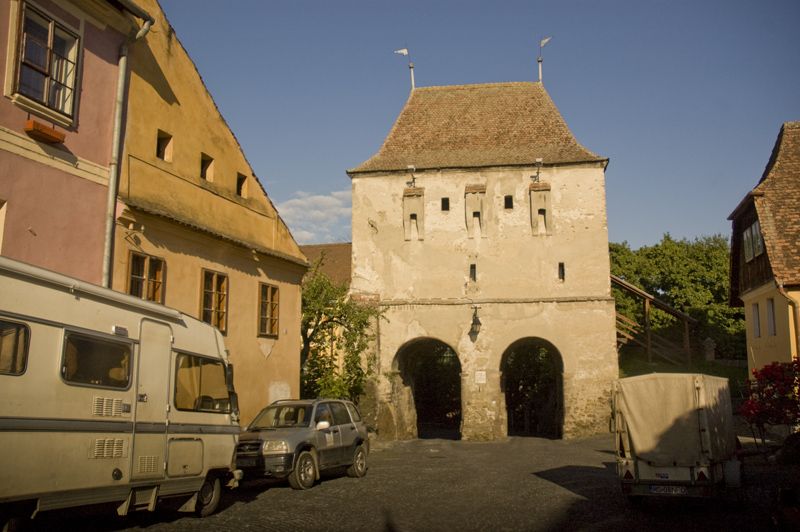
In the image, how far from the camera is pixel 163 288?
15398 mm

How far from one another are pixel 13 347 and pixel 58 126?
260 inches

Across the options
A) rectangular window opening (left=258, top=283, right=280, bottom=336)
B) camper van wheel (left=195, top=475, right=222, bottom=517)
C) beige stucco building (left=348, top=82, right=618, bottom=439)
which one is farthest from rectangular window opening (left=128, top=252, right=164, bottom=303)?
beige stucco building (left=348, top=82, right=618, bottom=439)

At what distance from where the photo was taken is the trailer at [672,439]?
11625 millimetres

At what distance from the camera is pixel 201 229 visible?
54.0 feet

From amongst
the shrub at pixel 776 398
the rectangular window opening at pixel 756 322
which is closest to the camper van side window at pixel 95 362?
the shrub at pixel 776 398

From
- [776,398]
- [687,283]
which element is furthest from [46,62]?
[687,283]

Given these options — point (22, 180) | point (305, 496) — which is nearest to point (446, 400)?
point (305, 496)

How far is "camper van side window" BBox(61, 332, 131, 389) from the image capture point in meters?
8.06

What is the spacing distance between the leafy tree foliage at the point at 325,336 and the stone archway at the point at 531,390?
10.9 metres

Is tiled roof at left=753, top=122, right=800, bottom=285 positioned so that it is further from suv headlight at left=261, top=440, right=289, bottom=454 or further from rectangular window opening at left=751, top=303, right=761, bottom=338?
suv headlight at left=261, top=440, right=289, bottom=454

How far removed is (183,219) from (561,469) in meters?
10.9

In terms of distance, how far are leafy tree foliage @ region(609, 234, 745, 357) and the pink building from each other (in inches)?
1626

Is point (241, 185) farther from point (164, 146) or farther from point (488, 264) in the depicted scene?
point (488, 264)

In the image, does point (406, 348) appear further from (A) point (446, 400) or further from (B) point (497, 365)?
(A) point (446, 400)
